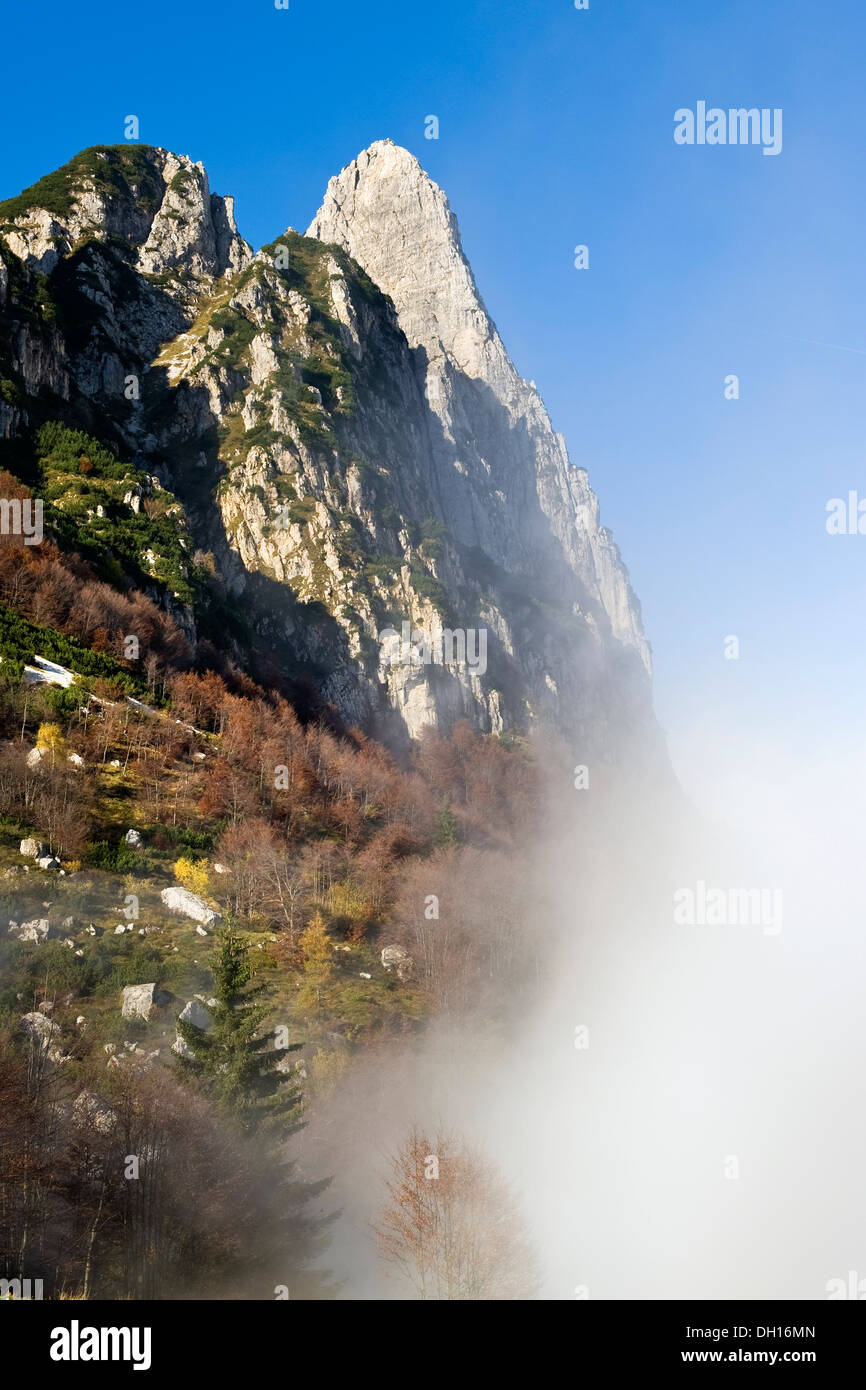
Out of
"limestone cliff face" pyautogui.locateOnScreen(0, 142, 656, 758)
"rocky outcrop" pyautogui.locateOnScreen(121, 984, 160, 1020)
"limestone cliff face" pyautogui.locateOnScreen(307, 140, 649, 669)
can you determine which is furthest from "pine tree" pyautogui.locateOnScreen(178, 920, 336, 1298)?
"limestone cliff face" pyautogui.locateOnScreen(307, 140, 649, 669)

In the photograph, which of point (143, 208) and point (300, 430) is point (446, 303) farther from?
point (300, 430)

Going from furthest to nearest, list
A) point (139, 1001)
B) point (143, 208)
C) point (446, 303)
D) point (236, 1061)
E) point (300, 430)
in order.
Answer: point (446, 303) → point (143, 208) → point (300, 430) → point (139, 1001) → point (236, 1061)

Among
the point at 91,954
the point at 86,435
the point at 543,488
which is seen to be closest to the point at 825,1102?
the point at 91,954

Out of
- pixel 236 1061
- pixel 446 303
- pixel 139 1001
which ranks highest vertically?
pixel 446 303

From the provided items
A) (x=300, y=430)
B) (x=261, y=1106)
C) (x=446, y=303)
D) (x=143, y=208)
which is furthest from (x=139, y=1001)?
(x=446, y=303)

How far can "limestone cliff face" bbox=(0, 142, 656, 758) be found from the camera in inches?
3920

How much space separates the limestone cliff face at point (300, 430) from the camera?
9956 centimetres

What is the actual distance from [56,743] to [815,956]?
153295 millimetres

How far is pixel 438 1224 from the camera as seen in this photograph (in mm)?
30391

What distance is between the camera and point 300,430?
10681 centimetres

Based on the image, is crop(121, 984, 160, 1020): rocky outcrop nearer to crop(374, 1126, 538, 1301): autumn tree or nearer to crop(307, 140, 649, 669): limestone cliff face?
crop(374, 1126, 538, 1301): autumn tree

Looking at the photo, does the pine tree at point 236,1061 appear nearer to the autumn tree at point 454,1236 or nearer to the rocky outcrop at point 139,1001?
the rocky outcrop at point 139,1001

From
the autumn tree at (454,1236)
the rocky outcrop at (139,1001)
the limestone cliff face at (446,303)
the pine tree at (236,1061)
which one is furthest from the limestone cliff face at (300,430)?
the pine tree at (236,1061)

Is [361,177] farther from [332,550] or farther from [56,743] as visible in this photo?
[56,743]
